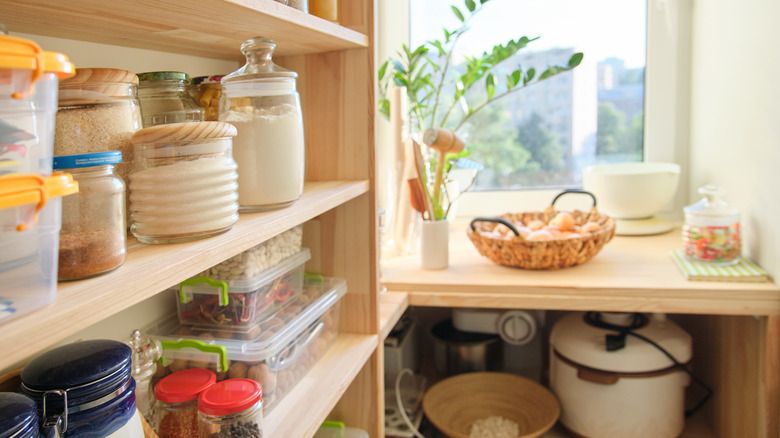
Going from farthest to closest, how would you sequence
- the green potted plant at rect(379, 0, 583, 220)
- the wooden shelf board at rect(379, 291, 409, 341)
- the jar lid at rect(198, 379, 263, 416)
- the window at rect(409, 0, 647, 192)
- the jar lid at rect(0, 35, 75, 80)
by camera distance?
the window at rect(409, 0, 647, 192) < the green potted plant at rect(379, 0, 583, 220) < the wooden shelf board at rect(379, 291, 409, 341) < the jar lid at rect(198, 379, 263, 416) < the jar lid at rect(0, 35, 75, 80)

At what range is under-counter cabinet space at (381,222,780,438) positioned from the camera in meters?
1.16

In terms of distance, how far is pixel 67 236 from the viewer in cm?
45

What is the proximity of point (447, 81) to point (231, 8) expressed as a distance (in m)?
1.40

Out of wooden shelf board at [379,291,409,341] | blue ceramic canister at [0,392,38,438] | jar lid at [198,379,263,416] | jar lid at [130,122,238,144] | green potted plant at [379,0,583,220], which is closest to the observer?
blue ceramic canister at [0,392,38,438]

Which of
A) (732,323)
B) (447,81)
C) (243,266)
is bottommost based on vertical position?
(732,323)

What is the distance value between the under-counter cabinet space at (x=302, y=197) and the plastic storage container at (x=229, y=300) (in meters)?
0.10

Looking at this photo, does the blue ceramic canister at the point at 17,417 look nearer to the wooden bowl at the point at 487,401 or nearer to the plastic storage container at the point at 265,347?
the plastic storage container at the point at 265,347

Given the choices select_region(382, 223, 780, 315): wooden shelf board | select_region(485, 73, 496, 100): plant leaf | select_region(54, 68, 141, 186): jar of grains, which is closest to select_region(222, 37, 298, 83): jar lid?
select_region(54, 68, 141, 186): jar of grains

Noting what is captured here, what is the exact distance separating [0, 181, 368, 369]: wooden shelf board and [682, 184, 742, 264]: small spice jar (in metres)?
1.01

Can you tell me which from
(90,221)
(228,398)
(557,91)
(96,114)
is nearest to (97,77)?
(96,114)

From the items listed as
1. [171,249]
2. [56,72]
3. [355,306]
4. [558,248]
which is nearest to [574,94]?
→ [558,248]

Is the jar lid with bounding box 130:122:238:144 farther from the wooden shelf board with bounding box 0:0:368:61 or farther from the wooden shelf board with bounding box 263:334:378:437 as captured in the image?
the wooden shelf board with bounding box 263:334:378:437

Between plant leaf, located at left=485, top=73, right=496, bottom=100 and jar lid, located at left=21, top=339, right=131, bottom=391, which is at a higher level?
plant leaf, located at left=485, top=73, right=496, bottom=100

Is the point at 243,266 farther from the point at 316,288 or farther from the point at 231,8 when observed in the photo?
the point at 231,8
